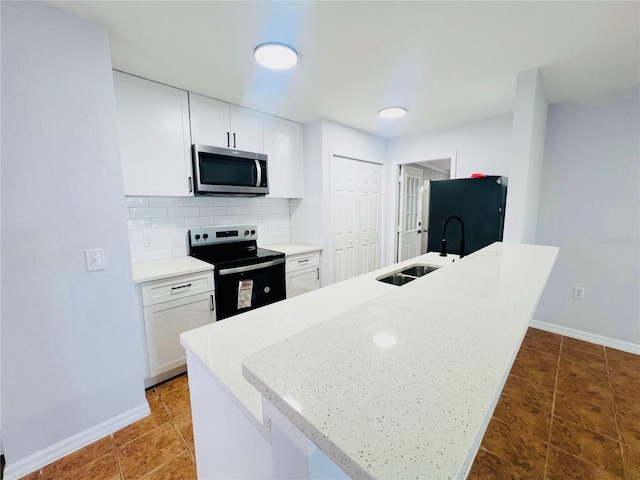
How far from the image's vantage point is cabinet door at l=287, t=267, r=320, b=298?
8.95ft

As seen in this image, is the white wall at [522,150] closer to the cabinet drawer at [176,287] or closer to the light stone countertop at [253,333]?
the light stone countertop at [253,333]

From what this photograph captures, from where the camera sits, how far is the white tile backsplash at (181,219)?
225 cm

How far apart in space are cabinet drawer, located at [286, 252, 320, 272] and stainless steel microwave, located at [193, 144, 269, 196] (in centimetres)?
72

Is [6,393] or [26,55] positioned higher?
[26,55]

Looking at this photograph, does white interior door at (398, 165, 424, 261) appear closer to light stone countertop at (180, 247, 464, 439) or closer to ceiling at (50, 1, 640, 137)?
ceiling at (50, 1, 640, 137)

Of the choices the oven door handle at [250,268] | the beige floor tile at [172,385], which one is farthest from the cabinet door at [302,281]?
the beige floor tile at [172,385]

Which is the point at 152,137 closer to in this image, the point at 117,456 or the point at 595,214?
the point at 117,456

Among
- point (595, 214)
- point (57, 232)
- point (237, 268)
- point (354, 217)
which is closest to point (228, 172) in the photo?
point (237, 268)

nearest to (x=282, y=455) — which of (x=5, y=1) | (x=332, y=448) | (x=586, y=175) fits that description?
(x=332, y=448)

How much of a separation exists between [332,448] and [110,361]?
5.88 feet

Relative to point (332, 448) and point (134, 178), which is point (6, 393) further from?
point (332, 448)

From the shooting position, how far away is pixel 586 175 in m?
2.48

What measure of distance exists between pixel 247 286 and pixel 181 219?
2.91 ft

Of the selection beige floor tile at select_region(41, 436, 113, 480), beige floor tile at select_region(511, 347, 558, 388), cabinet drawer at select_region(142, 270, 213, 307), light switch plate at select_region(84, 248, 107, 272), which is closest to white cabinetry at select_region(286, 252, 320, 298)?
cabinet drawer at select_region(142, 270, 213, 307)
